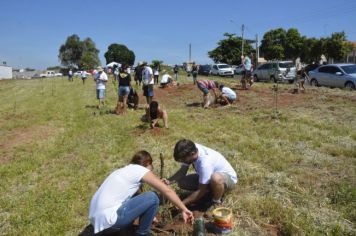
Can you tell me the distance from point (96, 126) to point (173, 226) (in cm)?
746

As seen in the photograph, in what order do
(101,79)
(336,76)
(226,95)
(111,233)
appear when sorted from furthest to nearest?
1. (336,76)
2. (101,79)
3. (226,95)
4. (111,233)

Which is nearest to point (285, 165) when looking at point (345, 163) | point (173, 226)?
point (345, 163)

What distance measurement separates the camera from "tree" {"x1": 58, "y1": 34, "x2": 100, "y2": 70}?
355 ft

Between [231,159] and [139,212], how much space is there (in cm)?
355

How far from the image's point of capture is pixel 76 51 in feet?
360

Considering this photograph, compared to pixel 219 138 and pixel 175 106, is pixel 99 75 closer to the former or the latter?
pixel 175 106

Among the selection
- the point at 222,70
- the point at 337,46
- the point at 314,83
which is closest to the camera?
the point at 314,83

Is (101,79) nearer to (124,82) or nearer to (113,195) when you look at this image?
(124,82)

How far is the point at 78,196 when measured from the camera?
20.0ft

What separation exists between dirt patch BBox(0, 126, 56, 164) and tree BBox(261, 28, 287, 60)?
170 feet

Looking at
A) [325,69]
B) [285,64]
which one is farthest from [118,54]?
[325,69]

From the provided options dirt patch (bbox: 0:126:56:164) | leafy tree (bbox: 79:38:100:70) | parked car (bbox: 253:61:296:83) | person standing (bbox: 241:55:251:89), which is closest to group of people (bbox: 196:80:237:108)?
person standing (bbox: 241:55:251:89)

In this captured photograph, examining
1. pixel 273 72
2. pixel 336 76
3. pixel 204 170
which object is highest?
pixel 273 72

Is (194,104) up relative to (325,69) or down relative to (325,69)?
down
